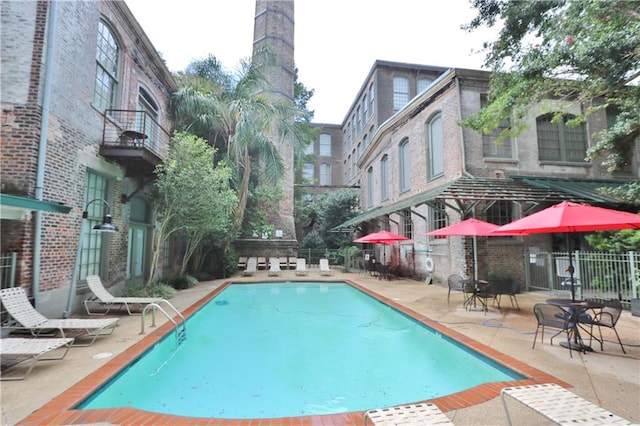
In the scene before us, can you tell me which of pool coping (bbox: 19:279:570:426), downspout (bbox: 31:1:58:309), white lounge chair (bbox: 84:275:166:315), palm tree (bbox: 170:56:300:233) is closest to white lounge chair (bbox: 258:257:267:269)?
palm tree (bbox: 170:56:300:233)

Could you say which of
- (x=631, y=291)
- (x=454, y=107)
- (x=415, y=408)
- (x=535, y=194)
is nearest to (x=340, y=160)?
(x=454, y=107)

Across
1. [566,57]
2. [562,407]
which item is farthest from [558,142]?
[562,407]

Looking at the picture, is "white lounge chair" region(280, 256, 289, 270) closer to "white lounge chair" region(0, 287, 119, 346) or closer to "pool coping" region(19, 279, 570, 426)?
"white lounge chair" region(0, 287, 119, 346)

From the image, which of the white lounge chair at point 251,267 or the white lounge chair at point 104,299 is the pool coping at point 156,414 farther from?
the white lounge chair at point 251,267

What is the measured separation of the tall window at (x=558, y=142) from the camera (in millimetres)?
11062

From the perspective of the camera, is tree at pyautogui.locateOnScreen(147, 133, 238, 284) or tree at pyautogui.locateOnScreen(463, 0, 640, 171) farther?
tree at pyautogui.locateOnScreen(147, 133, 238, 284)

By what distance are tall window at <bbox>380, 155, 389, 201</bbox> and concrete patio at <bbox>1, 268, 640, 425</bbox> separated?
10480 mm

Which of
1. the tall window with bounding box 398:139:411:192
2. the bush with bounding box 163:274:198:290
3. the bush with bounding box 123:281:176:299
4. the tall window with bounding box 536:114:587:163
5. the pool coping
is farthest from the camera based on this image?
the tall window with bounding box 398:139:411:192

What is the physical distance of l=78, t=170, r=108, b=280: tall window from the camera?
725 cm

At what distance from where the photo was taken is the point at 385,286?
11.2 m

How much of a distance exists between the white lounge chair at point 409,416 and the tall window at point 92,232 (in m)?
7.62

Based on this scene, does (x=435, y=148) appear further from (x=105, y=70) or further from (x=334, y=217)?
(x=105, y=70)

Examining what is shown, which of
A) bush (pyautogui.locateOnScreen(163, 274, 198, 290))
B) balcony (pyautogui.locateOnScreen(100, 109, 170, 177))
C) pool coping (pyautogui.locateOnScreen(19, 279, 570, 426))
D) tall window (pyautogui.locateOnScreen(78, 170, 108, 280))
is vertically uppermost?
balcony (pyautogui.locateOnScreen(100, 109, 170, 177))

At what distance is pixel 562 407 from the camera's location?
214cm
